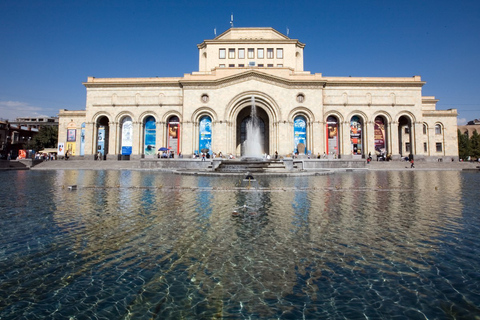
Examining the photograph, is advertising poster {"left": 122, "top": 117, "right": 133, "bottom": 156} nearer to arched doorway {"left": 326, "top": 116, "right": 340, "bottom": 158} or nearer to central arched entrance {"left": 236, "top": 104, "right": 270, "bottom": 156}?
central arched entrance {"left": 236, "top": 104, "right": 270, "bottom": 156}

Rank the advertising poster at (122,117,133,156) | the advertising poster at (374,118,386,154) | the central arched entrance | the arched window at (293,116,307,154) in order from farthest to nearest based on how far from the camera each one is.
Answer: the central arched entrance, the advertising poster at (122,117,133,156), the advertising poster at (374,118,386,154), the arched window at (293,116,307,154)

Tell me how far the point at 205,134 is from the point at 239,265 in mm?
33394

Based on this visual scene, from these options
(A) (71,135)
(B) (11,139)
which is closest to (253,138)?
(A) (71,135)

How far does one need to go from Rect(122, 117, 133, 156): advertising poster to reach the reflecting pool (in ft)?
109

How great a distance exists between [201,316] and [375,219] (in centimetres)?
475

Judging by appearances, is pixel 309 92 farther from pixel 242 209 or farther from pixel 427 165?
pixel 242 209

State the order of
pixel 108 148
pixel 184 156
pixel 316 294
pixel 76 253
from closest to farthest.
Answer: pixel 316 294, pixel 76 253, pixel 184 156, pixel 108 148

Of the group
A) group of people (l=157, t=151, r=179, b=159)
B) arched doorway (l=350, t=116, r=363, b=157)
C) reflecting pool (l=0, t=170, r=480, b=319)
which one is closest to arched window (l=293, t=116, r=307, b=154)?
arched doorway (l=350, t=116, r=363, b=157)

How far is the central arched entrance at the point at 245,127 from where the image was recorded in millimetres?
39312

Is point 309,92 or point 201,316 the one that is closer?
point 201,316

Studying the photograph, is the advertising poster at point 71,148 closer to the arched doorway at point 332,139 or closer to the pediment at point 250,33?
the pediment at point 250,33

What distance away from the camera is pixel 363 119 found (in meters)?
37.0

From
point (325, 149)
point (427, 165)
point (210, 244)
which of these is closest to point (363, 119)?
point (325, 149)

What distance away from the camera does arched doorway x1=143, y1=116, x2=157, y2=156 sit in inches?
1486
